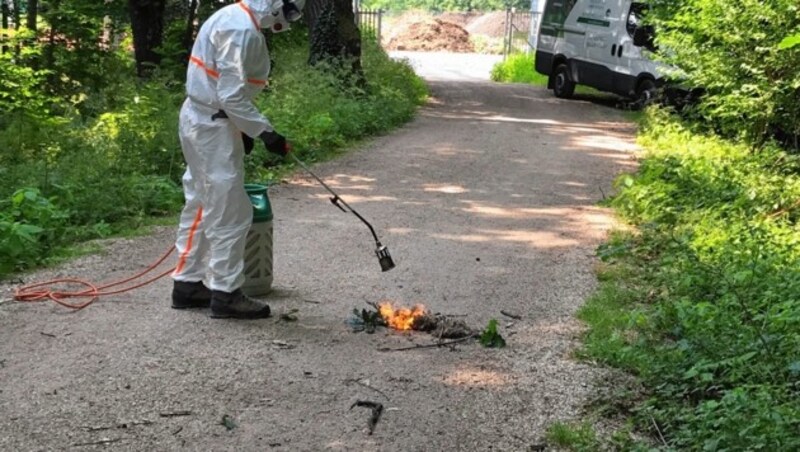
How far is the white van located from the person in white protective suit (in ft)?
40.8

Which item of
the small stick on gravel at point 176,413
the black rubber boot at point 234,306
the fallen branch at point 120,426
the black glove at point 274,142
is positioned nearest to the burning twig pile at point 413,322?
the black rubber boot at point 234,306

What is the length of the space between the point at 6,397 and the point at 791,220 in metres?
7.31

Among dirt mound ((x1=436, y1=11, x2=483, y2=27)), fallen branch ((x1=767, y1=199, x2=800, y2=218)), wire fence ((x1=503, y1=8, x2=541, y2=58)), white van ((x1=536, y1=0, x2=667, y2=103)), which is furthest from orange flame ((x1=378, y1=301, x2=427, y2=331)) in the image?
dirt mound ((x1=436, y1=11, x2=483, y2=27))

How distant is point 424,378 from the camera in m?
5.11

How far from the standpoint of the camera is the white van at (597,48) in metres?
18.3

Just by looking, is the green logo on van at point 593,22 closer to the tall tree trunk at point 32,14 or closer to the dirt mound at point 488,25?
the tall tree trunk at point 32,14

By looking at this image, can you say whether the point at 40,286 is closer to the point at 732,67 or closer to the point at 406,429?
the point at 406,429

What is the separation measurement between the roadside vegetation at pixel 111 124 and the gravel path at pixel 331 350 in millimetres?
705

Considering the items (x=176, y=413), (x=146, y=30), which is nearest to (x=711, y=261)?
(x=176, y=413)

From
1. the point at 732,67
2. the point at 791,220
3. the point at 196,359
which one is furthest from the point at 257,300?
the point at 732,67

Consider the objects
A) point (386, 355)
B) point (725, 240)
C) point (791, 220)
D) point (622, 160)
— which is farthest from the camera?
point (622, 160)

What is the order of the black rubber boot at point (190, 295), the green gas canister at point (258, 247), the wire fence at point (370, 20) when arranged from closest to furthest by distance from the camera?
the black rubber boot at point (190, 295), the green gas canister at point (258, 247), the wire fence at point (370, 20)

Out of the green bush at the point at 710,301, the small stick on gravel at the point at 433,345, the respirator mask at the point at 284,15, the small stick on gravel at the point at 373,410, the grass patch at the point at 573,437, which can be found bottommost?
the small stick on gravel at the point at 433,345

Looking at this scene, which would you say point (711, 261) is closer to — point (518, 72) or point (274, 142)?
point (274, 142)
